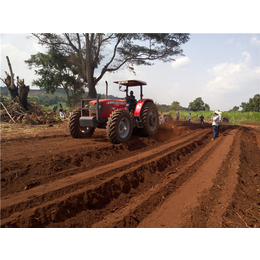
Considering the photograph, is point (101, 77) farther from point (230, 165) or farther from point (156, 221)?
point (156, 221)

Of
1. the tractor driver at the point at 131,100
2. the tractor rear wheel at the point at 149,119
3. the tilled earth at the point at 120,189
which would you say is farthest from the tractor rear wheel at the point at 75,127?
the tractor rear wheel at the point at 149,119

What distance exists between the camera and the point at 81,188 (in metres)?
3.35

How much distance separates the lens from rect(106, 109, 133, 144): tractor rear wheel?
5.48m

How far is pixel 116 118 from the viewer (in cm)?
553

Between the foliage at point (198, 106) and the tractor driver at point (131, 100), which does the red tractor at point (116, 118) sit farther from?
the foliage at point (198, 106)

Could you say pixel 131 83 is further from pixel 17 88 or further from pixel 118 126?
pixel 17 88

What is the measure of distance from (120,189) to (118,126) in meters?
2.37

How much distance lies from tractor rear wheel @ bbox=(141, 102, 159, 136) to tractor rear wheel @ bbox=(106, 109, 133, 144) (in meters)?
1.21

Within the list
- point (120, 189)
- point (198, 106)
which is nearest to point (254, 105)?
point (198, 106)

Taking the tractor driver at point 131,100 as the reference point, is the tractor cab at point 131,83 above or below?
above

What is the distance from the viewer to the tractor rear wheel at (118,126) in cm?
548

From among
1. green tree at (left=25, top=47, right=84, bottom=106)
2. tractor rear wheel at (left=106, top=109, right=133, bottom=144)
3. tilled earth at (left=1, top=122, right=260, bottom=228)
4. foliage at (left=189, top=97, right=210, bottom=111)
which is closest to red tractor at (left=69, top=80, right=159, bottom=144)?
tractor rear wheel at (left=106, top=109, right=133, bottom=144)

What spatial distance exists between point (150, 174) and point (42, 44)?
14.2 m

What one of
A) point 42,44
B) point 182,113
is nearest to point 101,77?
point 42,44
